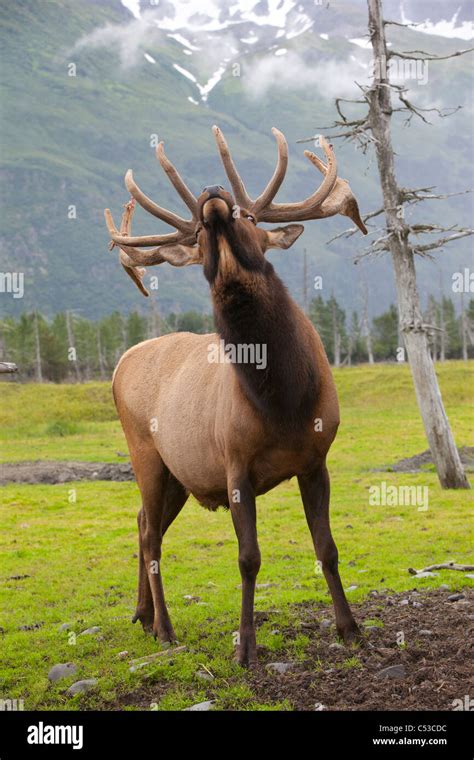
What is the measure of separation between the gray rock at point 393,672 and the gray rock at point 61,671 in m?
3.12

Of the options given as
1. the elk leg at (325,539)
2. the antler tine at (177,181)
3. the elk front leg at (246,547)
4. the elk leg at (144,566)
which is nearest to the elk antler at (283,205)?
the antler tine at (177,181)

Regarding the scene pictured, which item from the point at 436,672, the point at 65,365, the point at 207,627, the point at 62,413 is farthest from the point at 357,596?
the point at 65,365

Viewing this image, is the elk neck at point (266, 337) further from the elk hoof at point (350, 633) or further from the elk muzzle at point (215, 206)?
the elk hoof at point (350, 633)

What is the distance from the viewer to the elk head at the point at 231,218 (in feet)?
23.0

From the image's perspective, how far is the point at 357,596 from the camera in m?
10.3

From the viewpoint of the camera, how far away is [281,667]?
726 centimetres

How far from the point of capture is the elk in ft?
23.7

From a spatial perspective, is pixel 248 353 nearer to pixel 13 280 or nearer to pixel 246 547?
pixel 246 547

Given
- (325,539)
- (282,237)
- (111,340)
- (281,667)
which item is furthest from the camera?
(111,340)

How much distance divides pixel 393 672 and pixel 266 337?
3115 mm

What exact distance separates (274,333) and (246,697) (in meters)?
3.19

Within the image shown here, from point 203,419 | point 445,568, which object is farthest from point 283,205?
point 445,568

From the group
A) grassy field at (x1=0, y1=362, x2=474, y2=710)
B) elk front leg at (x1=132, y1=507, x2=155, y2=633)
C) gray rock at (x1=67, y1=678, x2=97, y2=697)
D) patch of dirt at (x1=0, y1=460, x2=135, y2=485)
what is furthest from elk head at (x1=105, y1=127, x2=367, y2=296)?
patch of dirt at (x1=0, y1=460, x2=135, y2=485)
